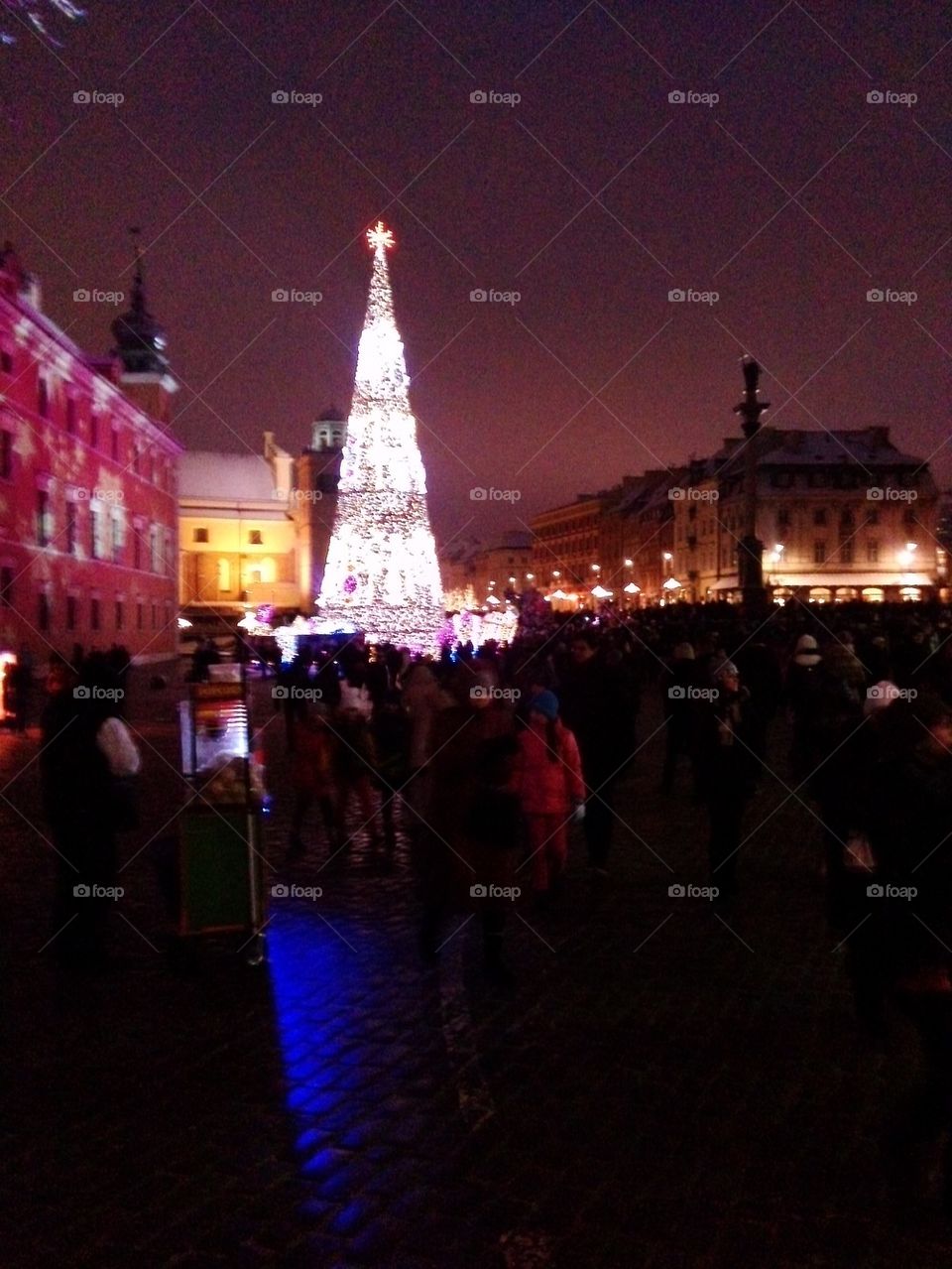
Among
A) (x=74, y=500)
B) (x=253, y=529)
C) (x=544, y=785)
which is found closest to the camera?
(x=544, y=785)

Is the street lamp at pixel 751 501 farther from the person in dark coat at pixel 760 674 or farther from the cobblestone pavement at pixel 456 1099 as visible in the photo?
the cobblestone pavement at pixel 456 1099

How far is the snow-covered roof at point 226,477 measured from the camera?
289 feet

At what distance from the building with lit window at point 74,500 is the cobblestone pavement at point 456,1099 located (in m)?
27.1

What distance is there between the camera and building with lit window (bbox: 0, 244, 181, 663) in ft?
107

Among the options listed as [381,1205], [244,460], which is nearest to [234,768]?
[381,1205]

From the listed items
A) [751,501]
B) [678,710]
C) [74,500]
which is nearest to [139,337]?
[74,500]

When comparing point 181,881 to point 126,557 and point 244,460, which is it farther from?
point 244,460

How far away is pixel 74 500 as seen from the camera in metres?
38.3

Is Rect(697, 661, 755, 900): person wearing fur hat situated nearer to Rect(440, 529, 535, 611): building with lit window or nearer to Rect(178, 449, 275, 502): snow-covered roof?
Rect(178, 449, 275, 502): snow-covered roof

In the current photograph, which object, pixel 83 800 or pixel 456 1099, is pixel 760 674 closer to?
pixel 83 800

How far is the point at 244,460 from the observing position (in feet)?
301

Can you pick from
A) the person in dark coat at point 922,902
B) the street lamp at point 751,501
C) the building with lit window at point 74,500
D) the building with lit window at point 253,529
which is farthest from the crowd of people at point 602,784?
the building with lit window at point 253,529

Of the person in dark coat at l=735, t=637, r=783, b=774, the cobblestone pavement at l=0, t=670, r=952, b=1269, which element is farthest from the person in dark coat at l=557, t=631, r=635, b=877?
the person in dark coat at l=735, t=637, r=783, b=774

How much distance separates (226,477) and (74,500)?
52.6 m
